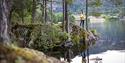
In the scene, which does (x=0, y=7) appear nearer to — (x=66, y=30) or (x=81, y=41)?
(x=66, y=30)

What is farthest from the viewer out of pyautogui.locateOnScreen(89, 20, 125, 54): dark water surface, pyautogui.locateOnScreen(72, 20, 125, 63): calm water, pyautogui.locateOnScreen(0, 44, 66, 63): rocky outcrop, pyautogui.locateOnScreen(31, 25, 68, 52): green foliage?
pyautogui.locateOnScreen(89, 20, 125, 54): dark water surface

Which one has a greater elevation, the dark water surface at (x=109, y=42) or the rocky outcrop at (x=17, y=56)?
the rocky outcrop at (x=17, y=56)

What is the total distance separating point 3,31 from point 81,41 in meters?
24.4

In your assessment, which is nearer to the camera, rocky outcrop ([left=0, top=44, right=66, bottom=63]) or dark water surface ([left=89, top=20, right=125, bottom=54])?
rocky outcrop ([left=0, top=44, right=66, bottom=63])

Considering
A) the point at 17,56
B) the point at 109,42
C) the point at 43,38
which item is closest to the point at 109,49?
the point at 109,42

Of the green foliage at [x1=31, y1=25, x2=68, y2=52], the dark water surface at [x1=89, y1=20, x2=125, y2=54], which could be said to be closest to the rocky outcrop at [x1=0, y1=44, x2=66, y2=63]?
the green foliage at [x1=31, y1=25, x2=68, y2=52]

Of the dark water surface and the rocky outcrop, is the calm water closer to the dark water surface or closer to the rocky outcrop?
the dark water surface

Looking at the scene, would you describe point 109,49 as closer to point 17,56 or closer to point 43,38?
point 43,38

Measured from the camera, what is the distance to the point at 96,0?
98.7ft

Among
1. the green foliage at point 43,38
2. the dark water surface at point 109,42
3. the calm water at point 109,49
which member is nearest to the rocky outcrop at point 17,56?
the green foliage at point 43,38

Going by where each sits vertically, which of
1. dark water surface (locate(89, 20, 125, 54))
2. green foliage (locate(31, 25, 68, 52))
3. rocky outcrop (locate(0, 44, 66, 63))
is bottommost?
dark water surface (locate(89, 20, 125, 54))

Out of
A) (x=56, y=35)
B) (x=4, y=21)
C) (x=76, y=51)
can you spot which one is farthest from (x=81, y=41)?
(x=4, y=21)

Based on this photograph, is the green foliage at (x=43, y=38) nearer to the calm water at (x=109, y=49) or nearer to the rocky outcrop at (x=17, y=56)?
the calm water at (x=109, y=49)

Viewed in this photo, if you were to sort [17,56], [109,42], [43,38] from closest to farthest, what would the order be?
[17,56] → [43,38] → [109,42]
